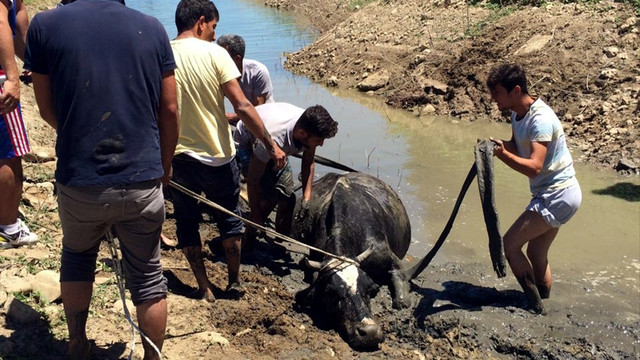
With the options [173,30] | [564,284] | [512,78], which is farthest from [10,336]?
[173,30]

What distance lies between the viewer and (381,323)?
5.91 meters

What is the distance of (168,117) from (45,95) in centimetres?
63

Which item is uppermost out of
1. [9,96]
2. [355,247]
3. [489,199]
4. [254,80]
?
[9,96]

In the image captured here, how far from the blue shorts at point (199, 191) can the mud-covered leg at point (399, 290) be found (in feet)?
5.34

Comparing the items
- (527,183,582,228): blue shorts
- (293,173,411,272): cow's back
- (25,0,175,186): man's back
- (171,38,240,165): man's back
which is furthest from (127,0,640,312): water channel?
(25,0,175,186): man's back

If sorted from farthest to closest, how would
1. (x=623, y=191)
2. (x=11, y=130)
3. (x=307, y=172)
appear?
1. (x=623, y=191)
2. (x=307, y=172)
3. (x=11, y=130)

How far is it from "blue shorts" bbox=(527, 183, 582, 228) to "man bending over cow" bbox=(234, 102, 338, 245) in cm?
184

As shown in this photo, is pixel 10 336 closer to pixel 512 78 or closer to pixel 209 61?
pixel 209 61

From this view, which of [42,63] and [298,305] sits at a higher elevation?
[42,63]

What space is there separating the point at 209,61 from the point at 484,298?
3.34 metres

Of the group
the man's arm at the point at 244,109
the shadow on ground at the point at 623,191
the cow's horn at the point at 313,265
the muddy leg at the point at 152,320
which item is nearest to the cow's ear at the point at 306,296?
the cow's horn at the point at 313,265

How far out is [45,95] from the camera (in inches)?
139

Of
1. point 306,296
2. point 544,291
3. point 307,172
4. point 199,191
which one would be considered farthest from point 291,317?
point 544,291

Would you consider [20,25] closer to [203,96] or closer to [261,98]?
[203,96]
